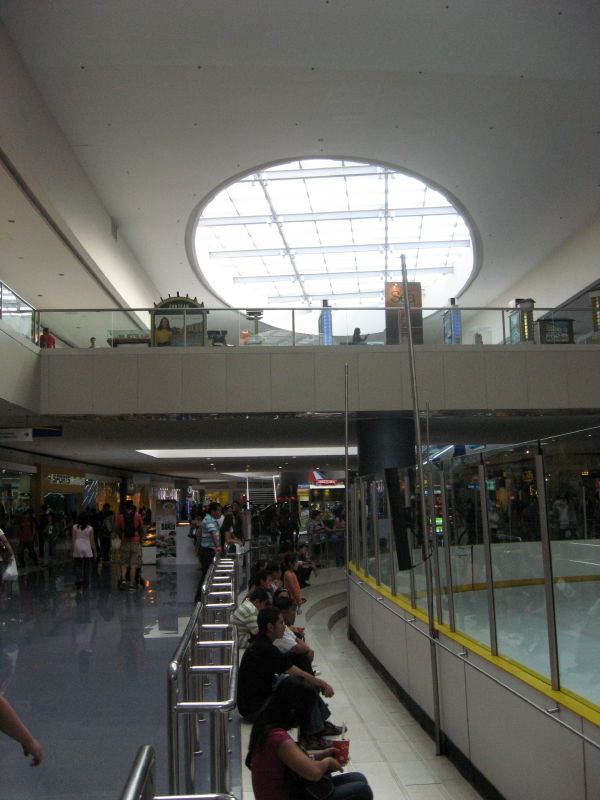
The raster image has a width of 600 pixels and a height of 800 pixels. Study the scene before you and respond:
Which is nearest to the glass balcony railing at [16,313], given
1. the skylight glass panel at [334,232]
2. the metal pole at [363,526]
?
the metal pole at [363,526]

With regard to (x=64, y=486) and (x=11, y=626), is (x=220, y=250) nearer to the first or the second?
(x=64, y=486)

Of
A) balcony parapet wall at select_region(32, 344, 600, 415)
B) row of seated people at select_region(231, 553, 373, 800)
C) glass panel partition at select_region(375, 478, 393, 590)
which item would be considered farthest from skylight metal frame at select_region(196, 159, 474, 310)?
row of seated people at select_region(231, 553, 373, 800)

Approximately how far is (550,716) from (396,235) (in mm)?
27604

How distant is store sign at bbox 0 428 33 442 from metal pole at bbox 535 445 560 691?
1389 centimetres

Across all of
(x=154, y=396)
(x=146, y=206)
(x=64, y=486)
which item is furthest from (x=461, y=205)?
(x=64, y=486)

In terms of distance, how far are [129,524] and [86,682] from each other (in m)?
9.12

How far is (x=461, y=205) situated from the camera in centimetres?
2448

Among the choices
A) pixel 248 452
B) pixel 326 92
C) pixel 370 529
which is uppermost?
pixel 326 92

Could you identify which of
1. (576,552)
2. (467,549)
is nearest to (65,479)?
(467,549)

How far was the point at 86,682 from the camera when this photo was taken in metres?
7.67

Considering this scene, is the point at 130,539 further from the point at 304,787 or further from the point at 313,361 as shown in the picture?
the point at 304,787

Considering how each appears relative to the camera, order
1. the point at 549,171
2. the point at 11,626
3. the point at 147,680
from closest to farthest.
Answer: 1. the point at 147,680
2. the point at 11,626
3. the point at 549,171

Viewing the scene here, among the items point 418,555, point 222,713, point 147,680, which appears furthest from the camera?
point 418,555

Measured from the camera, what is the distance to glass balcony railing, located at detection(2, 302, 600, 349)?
16281 mm
